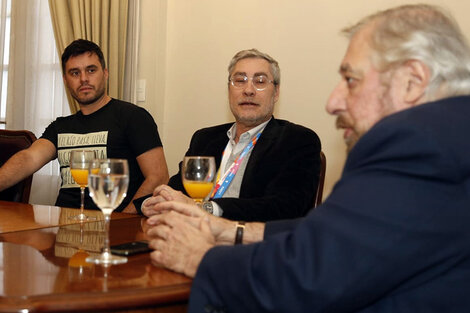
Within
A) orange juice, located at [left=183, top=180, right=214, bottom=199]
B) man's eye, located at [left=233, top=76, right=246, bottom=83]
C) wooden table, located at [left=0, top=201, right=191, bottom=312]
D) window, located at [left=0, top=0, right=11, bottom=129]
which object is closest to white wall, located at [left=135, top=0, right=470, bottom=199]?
man's eye, located at [left=233, top=76, right=246, bottom=83]

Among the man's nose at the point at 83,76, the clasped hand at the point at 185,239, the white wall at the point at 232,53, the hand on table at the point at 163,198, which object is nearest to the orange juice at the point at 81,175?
the hand on table at the point at 163,198

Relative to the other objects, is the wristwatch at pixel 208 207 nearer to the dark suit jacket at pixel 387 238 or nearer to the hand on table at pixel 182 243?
the hand on table at pixel 182 243

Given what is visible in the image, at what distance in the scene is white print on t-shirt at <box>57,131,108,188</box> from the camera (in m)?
3.17

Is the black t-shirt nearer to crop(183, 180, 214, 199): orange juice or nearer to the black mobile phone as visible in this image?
crop(183, 180, 214, 199): orange juice

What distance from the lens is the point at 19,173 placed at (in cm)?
298

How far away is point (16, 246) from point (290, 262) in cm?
85

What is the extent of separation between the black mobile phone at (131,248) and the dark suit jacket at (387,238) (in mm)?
418

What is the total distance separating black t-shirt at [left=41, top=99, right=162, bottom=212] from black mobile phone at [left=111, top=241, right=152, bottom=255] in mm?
1590

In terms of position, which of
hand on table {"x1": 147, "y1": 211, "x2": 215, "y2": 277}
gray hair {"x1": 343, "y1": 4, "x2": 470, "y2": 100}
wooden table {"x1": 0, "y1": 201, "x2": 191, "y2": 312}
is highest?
gray hair {"x1": 343, "y1": 4, "x2": 470, "y2": 100}

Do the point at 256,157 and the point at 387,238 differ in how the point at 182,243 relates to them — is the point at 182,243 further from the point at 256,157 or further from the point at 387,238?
the point at 256,157

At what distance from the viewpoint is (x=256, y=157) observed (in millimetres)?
2514

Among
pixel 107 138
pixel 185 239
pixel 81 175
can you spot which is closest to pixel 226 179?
pixel 81 175

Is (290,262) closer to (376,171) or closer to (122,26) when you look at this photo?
(376,171)

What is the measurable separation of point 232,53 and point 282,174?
5.18 ft
